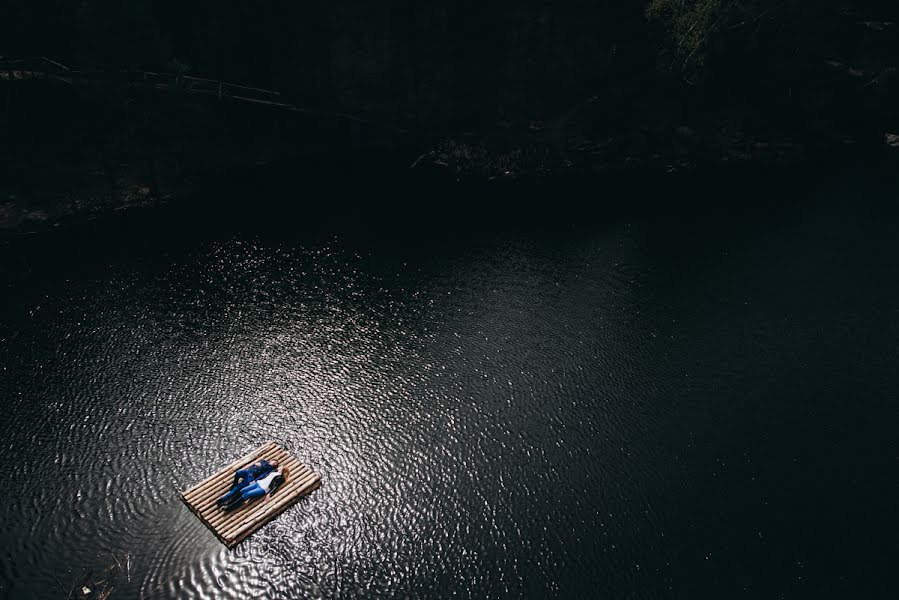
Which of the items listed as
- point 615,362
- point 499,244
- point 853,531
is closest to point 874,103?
point 499,244

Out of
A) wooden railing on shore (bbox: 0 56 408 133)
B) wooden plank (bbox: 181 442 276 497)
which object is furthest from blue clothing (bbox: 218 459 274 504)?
wooden railing on shore (bbox: 0 56 408 133)

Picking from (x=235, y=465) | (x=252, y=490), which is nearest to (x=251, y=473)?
(x=252, y=490)

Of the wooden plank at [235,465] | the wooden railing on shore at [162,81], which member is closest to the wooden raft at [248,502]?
the wooden plank at [235,465]

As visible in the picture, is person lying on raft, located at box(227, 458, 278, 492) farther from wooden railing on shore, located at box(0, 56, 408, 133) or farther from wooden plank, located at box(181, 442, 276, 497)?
wooden railing on shore, located at box(0, 56, 408, 133)

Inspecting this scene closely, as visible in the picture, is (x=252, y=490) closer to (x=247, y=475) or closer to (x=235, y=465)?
(x=247, y=475)

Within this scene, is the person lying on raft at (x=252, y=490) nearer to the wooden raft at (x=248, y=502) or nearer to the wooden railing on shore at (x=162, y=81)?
the wooden raft at (x=248, y=502)
